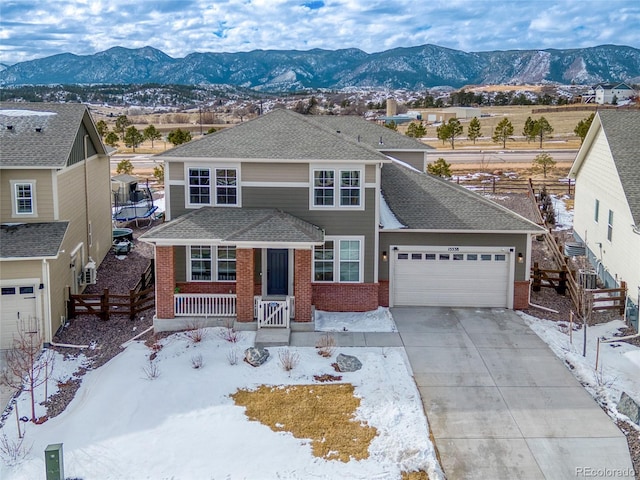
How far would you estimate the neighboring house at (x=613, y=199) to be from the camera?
19.0 m

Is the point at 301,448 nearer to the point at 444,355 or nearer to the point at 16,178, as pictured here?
the point at 444,355

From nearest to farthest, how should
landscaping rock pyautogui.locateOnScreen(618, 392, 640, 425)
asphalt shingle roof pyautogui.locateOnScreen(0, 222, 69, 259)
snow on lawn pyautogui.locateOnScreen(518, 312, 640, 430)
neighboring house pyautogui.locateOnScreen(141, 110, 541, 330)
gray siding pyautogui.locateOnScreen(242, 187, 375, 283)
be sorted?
1. landscaping rock pyautogui.locateOnScreen(618, 392, 640, 425)
2. snow on lawn pyautogui.locateOnScreen(518, 312, 640, 430)
3. asphalt shingle roof pyautogui.locateOnScreen(0, 222, 69, 259)
4. neighboring house pyautogui.locateOnScreen(141, 110, 541, 330)
5. gray siding pyautogui.locateOnScreen(242, 187, 375, 283)

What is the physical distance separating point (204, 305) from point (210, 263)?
5.38ft

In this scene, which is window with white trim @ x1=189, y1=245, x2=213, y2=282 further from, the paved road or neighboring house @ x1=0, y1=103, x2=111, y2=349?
the paved road

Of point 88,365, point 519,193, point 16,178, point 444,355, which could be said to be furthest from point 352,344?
point 519,193

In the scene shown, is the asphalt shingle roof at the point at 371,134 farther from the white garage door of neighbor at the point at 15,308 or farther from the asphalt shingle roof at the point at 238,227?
the white garage door of neighbor at the point at 15,308

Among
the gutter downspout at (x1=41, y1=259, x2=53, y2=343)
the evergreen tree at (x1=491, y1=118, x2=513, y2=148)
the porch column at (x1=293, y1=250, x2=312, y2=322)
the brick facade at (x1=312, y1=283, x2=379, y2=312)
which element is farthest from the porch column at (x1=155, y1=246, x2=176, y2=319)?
the evergreen tree at (x1=491, y1=118, x2=513, y2=148)

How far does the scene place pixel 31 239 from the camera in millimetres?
17625

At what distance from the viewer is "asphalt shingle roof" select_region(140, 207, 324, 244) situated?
56.0 ft

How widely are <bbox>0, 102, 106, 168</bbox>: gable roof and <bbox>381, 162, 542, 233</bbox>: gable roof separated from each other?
1102cm

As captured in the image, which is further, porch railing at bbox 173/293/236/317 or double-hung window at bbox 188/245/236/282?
double-hung window at bbox 188/245/236/282

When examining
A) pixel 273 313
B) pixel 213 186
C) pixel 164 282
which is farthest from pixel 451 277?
pixel 164 282

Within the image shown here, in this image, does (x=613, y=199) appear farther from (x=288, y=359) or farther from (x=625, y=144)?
(x=288, y=359)

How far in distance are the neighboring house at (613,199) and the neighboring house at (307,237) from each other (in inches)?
125
